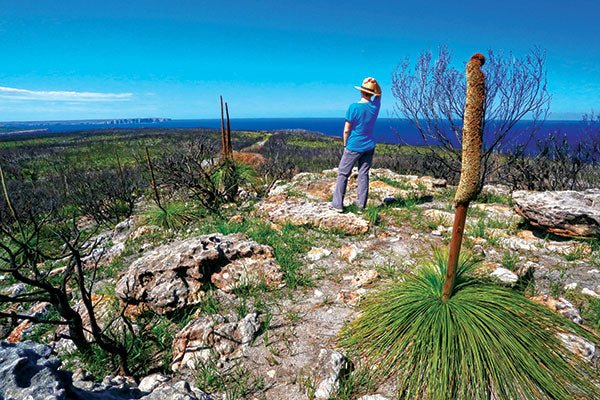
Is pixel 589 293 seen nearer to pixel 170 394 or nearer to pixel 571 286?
pixel 571 286

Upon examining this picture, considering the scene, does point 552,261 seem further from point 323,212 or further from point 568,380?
point 323,212

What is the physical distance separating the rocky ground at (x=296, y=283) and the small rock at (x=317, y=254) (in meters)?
0.02

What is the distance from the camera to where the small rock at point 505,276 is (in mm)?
3010

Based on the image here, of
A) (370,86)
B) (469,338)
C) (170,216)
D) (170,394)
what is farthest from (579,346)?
(170,216)

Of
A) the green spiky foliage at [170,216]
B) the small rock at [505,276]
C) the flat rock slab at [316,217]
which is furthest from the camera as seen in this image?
the green spiky foliage at [170,216]

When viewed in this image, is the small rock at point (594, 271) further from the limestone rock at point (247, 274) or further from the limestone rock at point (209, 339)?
the limestone rock at point (209, 339)

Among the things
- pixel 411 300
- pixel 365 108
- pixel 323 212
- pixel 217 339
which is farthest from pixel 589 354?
pixel 365 108

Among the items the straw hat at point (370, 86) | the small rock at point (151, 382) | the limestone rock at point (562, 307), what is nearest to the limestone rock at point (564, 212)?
the limestone rock at point (562, 307)

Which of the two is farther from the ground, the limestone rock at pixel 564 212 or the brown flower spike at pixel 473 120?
the brown flower spike at pixel 473 120

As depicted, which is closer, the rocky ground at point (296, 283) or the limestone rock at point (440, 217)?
the rocky ground at point (296, 283)

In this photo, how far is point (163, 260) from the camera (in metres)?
3.57

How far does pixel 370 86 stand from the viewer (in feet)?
17.0

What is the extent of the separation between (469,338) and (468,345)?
0.05m

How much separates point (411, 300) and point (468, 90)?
1679 millimetres
